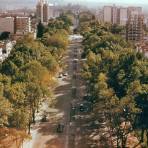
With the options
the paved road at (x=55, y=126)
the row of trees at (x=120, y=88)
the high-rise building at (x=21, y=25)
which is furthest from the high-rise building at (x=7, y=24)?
the paved road at (x=55, y=126)

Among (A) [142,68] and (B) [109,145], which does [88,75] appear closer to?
(A) [142,68]

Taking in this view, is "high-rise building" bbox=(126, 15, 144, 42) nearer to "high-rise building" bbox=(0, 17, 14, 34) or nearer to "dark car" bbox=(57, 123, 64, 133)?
"high-rise building" bbox=(0, 17, 14, 34)

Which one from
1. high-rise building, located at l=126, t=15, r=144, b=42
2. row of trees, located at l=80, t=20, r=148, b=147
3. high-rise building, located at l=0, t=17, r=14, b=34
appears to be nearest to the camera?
row of trees, located at l=80, t=20, r=148, b=147

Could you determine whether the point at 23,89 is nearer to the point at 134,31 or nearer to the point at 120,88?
the point at 120,88

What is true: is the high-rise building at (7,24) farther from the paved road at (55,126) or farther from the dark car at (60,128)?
the dark car at (60,128)

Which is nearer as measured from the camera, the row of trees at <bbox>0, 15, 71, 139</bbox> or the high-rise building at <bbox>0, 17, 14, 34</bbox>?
the row of trees at <bbox>0, 15, 71, 139</bbox>

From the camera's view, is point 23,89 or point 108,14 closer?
point 23,89

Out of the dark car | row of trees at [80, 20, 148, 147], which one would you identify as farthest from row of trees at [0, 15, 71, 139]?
row of trees at [80, 20, 148, 147]

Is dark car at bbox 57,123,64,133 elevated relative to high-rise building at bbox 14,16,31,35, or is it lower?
lower

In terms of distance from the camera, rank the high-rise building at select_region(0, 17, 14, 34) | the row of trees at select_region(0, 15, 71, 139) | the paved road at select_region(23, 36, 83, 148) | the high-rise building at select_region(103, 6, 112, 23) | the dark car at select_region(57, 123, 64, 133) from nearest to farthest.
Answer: the row of trees at select_region(0, 15, 71, 139), the paved road at select_region(23, 36, 83, 148), the dark car at select_region(57, 123, 64, 133), the high-rise building at select_region(0, 17, 14, 34), the high-rise building at select_region(103, 6, 112, 23)

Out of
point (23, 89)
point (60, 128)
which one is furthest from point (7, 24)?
point (23, 89)

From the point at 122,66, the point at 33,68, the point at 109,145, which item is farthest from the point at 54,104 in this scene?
the point at 109,145
